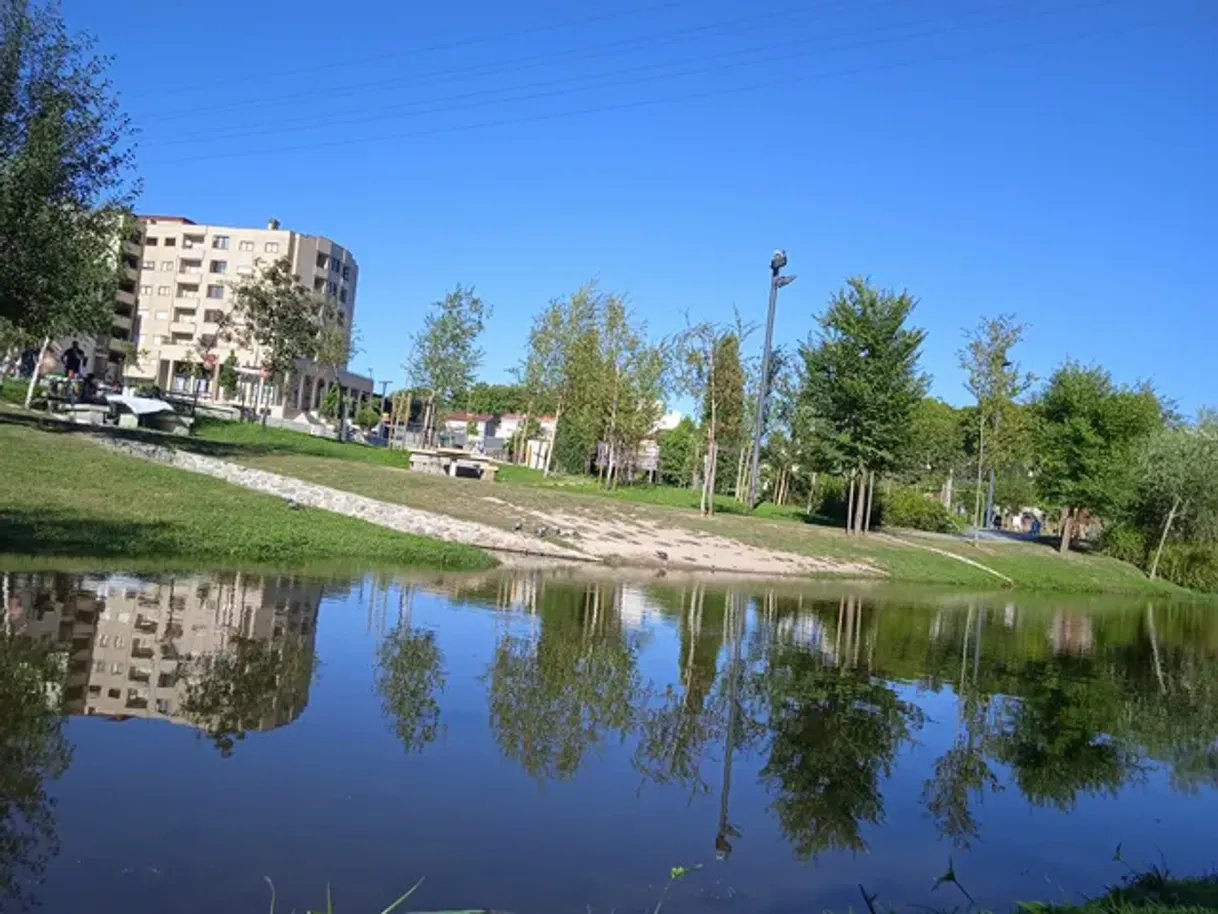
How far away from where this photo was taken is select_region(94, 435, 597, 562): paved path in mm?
24750

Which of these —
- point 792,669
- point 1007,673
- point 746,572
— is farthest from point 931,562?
point 792,669

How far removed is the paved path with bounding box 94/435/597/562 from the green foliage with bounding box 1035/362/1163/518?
3323cm

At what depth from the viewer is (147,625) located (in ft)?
Answer: 35.3

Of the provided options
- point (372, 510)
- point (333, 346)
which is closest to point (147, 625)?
point (372, 510)

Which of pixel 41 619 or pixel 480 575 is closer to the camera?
pixel 41 619

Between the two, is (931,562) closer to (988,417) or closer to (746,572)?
(746,572)

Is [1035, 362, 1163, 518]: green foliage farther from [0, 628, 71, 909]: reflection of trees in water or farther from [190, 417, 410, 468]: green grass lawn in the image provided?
[0, 628, 71, 909]: reflection of trees in water

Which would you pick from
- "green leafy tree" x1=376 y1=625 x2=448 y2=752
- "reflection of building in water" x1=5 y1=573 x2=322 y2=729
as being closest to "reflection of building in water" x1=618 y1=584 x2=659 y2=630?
"green leafy tree" x1=376 y1=625 x2=448 y2=752

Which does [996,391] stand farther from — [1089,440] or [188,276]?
[188,276]

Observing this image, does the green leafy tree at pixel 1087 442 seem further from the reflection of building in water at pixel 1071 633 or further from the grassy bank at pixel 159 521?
the grassy bank at pixel 159 521

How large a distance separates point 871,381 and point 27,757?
35.4m

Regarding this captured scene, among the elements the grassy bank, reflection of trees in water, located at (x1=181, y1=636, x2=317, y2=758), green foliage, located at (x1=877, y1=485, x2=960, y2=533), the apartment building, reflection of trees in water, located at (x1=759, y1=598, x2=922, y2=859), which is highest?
the apartment building

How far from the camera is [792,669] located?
12.9m

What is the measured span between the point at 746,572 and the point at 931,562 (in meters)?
9.92
